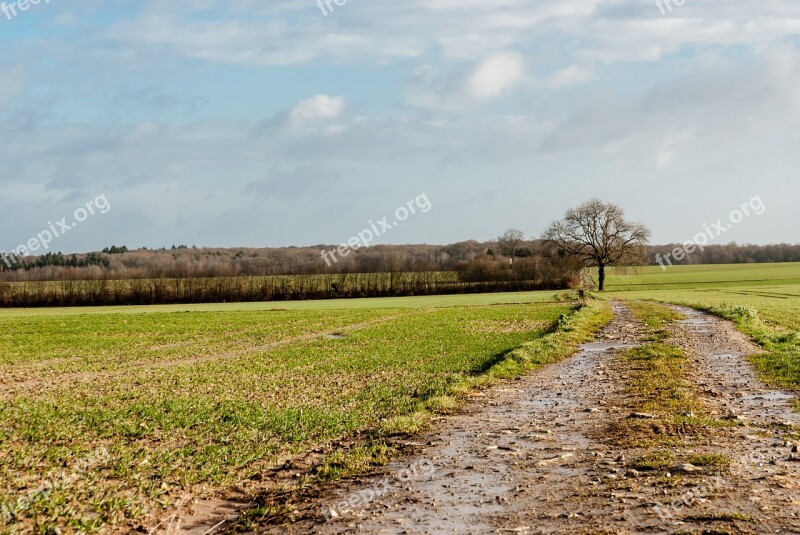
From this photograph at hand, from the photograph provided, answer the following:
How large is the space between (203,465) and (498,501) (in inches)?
154

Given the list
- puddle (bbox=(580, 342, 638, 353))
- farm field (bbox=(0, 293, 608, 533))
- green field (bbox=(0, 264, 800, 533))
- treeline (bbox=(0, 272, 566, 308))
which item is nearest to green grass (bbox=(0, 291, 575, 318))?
treeline (bbox=(0, 272, 566, 308))

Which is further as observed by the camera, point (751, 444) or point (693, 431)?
point (693, 431)

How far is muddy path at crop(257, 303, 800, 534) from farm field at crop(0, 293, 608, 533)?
1.55m

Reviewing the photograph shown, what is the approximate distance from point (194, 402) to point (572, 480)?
888 cm

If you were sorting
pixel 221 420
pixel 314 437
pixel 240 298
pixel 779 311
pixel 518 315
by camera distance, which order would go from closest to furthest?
1. pixel 314 437
2. pixel 221 420
3. pixel 779 311
4. pixel 518 315
5. pixel 240 298

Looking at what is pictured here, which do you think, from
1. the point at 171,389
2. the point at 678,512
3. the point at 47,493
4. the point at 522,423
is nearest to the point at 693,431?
the point at 522,423

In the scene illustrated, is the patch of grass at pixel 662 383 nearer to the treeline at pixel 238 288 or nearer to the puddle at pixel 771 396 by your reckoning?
the puddle at pixel 771 396

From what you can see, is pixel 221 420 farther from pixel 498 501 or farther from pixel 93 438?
pixel 498 501

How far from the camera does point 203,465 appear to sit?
9.53m

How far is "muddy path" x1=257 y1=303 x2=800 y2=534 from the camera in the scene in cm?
689

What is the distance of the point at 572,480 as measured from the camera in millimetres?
8320

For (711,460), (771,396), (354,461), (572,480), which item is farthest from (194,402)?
(771,396)

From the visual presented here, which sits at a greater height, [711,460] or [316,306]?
[711,460]

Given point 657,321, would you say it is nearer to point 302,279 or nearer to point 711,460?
point 711,460
